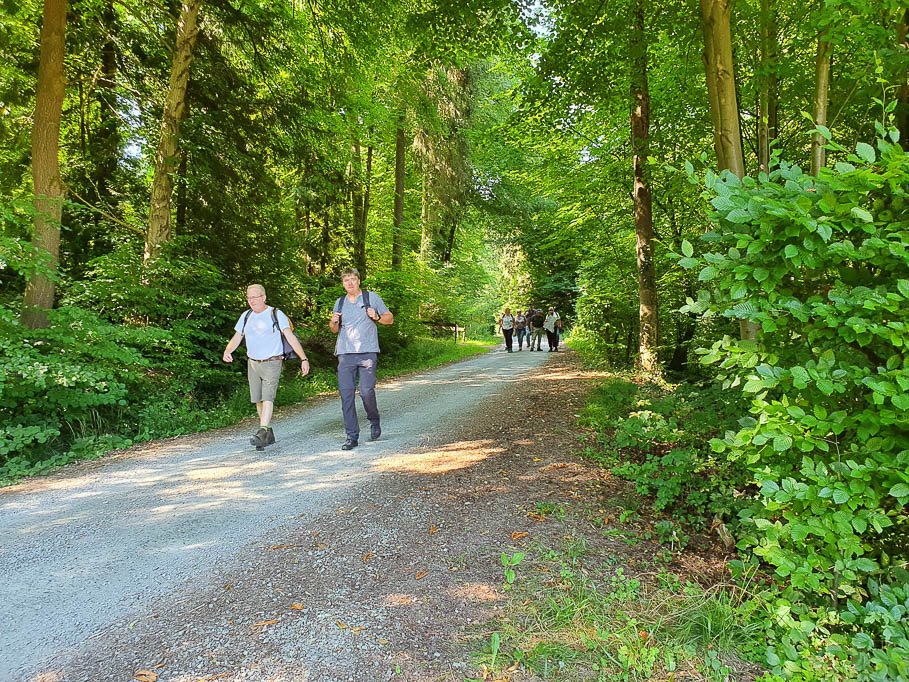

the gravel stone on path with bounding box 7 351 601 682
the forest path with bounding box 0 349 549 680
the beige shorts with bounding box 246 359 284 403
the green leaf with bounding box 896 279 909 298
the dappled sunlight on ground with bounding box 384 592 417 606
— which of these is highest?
the green leaf with bounding box 896 279 909 298

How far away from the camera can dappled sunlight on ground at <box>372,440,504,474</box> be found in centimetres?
485

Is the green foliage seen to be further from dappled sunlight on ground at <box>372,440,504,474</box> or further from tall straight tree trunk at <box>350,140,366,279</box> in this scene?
tall straight tree trunk at <box>350,140,366,279</box>

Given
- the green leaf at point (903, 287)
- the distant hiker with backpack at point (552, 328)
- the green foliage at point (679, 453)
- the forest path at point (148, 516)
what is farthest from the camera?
the distant hiker with backpack at point (552, 328)

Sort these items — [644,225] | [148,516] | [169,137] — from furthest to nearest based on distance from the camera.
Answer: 1. [644,225]
2. [169,137]
3. [148,516]

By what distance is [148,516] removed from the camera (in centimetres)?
376

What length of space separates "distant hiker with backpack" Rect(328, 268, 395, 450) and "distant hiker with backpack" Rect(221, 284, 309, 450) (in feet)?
1.73

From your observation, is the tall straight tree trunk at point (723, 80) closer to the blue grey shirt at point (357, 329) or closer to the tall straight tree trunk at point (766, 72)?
the tall straight tree trunk at point (766, 72)

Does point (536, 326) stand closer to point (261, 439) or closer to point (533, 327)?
point (533, 327)

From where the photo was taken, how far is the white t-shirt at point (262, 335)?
5668mm

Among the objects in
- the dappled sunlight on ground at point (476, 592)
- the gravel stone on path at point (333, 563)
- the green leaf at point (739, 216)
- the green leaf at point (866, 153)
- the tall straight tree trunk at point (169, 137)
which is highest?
the tall straight tree trunk at point (169, 137)

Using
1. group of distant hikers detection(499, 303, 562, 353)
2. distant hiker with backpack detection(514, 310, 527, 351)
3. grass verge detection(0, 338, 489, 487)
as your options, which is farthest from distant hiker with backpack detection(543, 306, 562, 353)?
grass verge detection(0, 338, 489, 487)

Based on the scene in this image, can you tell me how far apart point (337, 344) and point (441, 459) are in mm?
1941

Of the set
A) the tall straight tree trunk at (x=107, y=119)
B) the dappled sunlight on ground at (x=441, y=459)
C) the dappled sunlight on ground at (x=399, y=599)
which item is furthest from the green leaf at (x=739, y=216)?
the tall straight tree trunk at (x=107, y=119)

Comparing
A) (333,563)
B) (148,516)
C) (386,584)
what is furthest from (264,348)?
(386,584)
